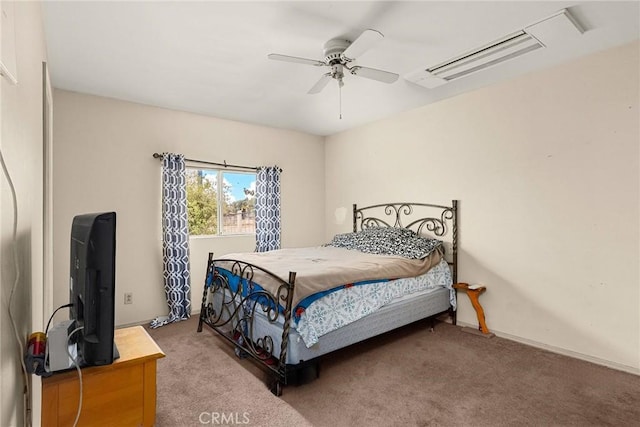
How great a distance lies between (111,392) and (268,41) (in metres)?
2.41

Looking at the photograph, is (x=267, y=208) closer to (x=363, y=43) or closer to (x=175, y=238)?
(x=175, y=238)

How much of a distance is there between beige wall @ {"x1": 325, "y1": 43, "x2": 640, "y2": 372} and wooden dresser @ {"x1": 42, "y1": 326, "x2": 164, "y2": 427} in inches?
122

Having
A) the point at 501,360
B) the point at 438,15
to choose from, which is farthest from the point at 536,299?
the point at 438,15

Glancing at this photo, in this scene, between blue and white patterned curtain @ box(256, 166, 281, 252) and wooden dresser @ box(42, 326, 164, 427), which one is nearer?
wooden dresser @ box(42, 326, 164, 427)

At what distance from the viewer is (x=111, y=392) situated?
168cm

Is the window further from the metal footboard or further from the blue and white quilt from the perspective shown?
the blue and white quilt

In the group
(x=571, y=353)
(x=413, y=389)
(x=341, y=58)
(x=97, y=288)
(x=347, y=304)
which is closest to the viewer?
(x=97, y=288)

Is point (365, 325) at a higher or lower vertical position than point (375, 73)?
lower

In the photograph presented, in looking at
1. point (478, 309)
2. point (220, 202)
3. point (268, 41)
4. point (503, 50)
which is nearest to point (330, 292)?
point (478, 309)

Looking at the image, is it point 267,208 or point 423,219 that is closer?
point 423,219

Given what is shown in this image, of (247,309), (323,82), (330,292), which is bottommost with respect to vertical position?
(247,309)

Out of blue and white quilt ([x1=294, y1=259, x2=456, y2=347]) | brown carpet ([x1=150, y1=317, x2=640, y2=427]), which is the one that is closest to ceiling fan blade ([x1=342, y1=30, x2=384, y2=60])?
blue and white quilt ([x1=294, y1=259, x2=456, y2=347])

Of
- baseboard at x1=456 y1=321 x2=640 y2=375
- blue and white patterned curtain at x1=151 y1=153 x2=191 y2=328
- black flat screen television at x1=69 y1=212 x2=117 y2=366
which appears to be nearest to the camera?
black flat screen television at x1=69 y1=212 x2=117 y2=366

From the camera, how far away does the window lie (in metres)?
4.21
